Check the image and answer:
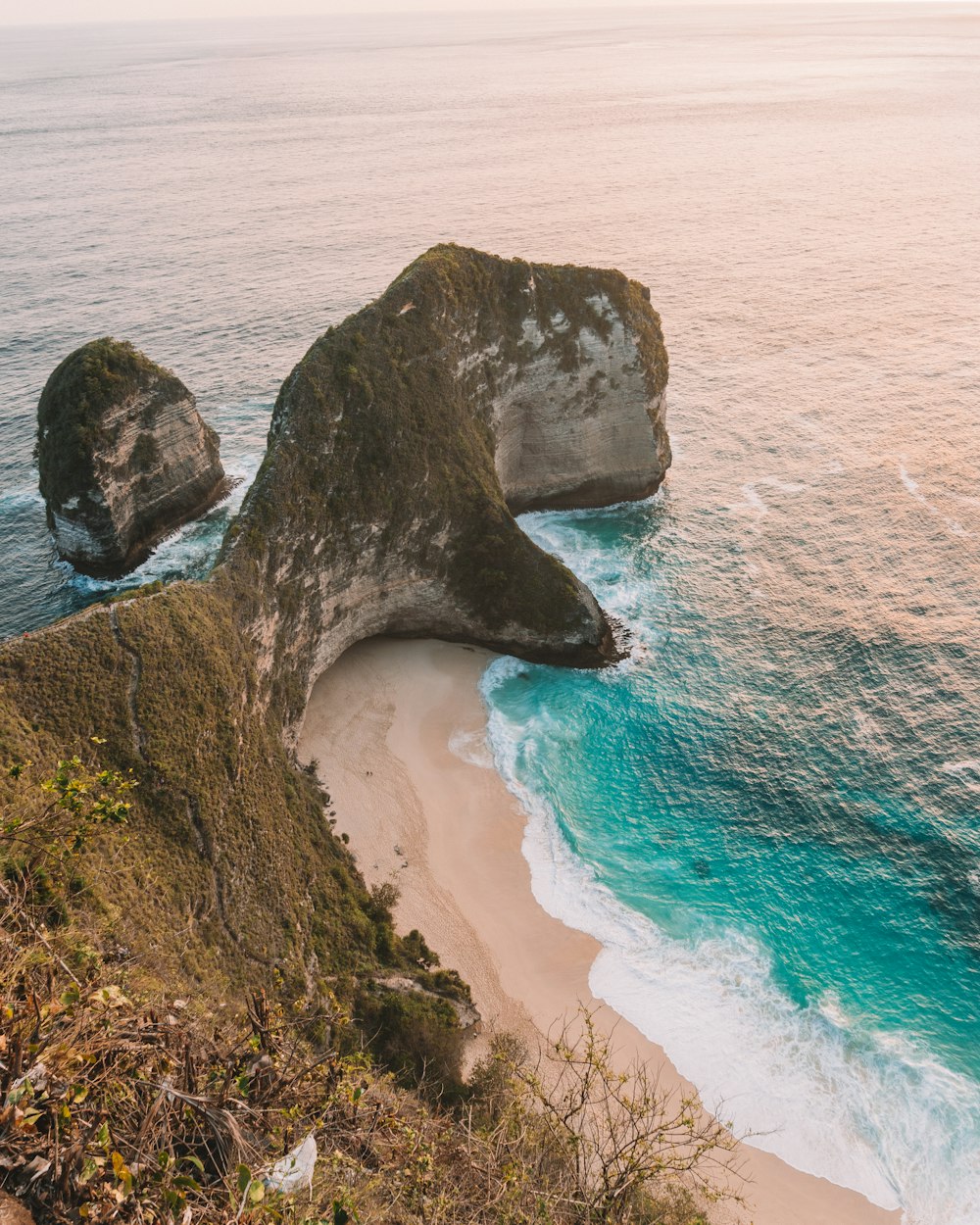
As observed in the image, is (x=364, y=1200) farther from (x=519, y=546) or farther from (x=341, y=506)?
(x=519, y=546)

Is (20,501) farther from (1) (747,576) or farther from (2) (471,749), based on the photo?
(1) (747,576)

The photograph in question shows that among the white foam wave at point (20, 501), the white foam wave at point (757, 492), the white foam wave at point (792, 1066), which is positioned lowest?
the white foam wave at point (792, 1066)

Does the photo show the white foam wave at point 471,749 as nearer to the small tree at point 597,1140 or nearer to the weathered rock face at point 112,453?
the small tree at point 597,1140

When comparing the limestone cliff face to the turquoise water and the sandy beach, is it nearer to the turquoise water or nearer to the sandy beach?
the sandy beach

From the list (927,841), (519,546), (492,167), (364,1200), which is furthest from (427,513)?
(492,167)

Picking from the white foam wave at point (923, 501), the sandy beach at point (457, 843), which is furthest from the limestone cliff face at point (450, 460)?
the white foam wave at point (923, 501)

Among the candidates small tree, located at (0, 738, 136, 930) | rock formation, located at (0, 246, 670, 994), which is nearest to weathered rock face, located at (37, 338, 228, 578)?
rock formation, located at (0, 246, 670, 994)
